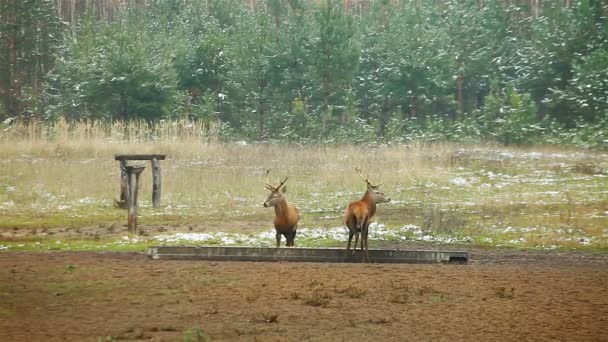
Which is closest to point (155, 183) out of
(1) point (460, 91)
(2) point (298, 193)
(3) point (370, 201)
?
(2) point (298, 193)

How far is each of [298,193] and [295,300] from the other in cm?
1465

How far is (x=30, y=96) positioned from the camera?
57.2 meters

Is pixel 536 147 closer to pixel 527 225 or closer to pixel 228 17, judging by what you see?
pixel 527 225

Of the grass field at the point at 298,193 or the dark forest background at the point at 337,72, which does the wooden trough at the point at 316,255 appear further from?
the dark forest background at the point at 337,72

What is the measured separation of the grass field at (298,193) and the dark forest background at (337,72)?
7.76 metres

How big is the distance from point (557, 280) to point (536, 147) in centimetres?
2706

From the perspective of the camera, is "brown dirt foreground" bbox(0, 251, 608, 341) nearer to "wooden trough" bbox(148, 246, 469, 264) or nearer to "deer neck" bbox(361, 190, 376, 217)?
"wooden trough" bbox(148, 246, 469, 264)

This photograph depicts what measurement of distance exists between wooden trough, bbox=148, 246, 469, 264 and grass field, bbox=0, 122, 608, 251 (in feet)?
8.14

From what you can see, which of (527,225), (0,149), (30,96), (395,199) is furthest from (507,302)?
(30,96)

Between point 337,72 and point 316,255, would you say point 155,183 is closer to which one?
point 316,255

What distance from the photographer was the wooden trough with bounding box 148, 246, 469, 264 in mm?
16531

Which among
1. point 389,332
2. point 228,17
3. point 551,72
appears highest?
point 228,17

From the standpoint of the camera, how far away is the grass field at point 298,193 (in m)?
20.3

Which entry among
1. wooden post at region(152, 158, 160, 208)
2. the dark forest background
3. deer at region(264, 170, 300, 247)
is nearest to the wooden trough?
deer at region(264, 170, 300, 247)
